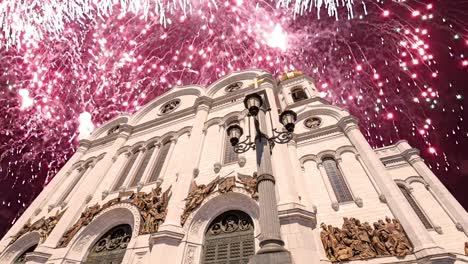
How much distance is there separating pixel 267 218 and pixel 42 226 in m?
14.2

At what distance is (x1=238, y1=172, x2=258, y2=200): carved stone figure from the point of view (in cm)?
918

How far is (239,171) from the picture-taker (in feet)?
35.3

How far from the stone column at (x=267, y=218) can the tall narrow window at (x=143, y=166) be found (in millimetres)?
9919

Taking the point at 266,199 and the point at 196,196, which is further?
the point at 196,196

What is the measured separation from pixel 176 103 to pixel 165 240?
43.1 ft

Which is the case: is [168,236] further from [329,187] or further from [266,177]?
[329,187]

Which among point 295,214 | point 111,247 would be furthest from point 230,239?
point 111,247

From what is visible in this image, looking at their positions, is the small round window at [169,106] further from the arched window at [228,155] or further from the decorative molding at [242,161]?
the decorative molding at [242,161]

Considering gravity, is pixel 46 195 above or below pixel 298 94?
below

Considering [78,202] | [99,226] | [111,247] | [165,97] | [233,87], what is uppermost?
[165,97]

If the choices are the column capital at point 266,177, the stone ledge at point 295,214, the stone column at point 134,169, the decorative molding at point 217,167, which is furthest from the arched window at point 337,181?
the stone column at point 134,169

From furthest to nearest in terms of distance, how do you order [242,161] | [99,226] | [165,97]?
[165,97], [99,226], [242,161]

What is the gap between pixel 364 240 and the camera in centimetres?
790

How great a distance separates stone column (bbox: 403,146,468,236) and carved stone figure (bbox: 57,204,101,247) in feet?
55.5
